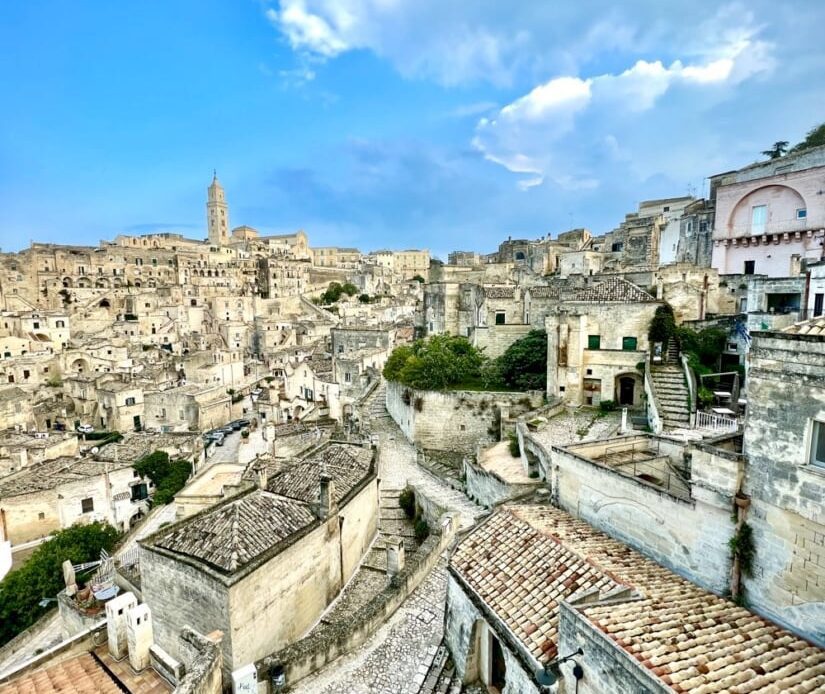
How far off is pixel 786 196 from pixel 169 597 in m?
30.4

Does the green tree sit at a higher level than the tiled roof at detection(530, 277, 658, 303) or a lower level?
lower

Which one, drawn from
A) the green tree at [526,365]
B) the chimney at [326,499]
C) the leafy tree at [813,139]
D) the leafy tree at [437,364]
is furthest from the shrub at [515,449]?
the leafy tree at [813,139]

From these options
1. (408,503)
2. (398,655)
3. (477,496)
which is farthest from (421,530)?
(398,655)

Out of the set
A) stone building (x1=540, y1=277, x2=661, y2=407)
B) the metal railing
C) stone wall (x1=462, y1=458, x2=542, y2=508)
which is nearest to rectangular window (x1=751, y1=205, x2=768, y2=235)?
stone building (x1=540, y1=277, x2=661, y2=407)

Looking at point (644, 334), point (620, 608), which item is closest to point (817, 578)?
point (620, 608)

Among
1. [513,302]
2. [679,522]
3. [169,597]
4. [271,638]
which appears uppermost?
[513,302]

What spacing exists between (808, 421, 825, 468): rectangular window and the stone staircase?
930 centimetres

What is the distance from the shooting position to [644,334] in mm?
20172

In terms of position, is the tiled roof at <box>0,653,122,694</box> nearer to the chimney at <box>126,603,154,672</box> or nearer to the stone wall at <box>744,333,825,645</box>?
the chimney at <box>126,603,154,672</box>

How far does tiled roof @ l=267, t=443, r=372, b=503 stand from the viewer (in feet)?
42.8

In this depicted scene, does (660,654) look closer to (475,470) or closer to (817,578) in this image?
(817,578)

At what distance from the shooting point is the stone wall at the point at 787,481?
649cm

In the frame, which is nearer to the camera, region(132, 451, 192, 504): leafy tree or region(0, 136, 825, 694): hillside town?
region(0, 136, 825, 694): hillside town

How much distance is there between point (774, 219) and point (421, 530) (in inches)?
932
